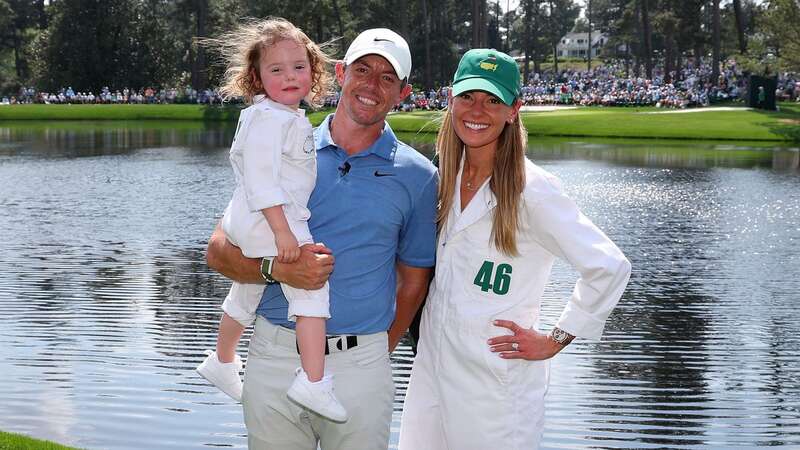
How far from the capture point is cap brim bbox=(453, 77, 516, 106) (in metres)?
4.55

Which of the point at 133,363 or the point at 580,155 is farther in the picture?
the point at 580,155

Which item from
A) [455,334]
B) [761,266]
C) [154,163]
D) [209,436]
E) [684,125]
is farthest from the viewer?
[684,125]

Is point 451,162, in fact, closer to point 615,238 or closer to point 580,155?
point 615,238

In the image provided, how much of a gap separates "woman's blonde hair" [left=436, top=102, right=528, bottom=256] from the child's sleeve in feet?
2.31

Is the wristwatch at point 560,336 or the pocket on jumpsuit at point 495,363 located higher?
the wristwatch at point 560,336

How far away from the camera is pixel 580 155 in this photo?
41.8 metres

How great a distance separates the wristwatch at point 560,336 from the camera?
464cm

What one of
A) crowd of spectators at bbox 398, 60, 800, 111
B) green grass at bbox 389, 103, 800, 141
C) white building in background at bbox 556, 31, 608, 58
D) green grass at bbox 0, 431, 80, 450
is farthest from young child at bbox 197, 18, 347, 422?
white building in background at bbox 556, 31, 608, 58

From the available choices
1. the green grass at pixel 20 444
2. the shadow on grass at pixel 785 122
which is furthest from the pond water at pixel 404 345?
the shadow on grass at pixel 785 122

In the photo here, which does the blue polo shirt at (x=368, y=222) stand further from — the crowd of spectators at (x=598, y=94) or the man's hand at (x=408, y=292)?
the crowd of spectators at (x=598, y=94)

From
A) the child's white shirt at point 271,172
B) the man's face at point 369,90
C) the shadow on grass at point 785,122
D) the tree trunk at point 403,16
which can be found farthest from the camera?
the tree trunk at point 403,16

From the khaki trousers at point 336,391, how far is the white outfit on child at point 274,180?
0.71ft

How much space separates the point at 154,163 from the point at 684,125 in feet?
86.9

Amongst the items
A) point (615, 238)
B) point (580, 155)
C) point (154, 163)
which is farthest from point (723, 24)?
point (615, 238)
